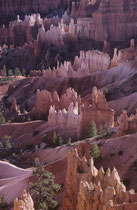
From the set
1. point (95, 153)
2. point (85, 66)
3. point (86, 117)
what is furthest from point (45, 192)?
point (85, 66)

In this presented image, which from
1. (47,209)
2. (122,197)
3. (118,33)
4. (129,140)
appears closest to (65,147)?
(129,140)

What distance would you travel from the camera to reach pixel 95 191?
68.4 feet

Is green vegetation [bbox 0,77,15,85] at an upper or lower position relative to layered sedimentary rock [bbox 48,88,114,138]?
lower

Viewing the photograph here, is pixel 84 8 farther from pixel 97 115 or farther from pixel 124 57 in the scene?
pixel 97 115

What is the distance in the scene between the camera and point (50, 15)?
15312 cm

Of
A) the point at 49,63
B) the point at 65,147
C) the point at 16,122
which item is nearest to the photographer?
the point at 65,147

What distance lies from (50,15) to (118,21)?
4759 cm

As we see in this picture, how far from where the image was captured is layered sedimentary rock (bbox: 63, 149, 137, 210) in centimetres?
2050

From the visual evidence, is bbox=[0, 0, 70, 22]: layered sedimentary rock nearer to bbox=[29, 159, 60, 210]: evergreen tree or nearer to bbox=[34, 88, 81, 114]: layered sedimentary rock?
bbox=[34, 88, 81, 114]: layered sedimentary rock

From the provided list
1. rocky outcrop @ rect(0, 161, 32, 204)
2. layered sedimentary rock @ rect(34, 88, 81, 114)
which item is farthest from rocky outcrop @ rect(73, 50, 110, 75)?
rocky outcrop @ rect(0, 161, 32, 204)

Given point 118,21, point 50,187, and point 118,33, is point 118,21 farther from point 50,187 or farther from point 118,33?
point 50,187

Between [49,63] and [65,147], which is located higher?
[65,147]

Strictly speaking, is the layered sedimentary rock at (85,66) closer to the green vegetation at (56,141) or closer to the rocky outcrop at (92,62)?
the rocky outcrop at (92,62)

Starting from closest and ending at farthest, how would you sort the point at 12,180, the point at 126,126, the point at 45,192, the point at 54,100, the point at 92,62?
the point at 45,192, the point at 126,126, the point at 12,180, the point at 54,100, the point at 92,62
